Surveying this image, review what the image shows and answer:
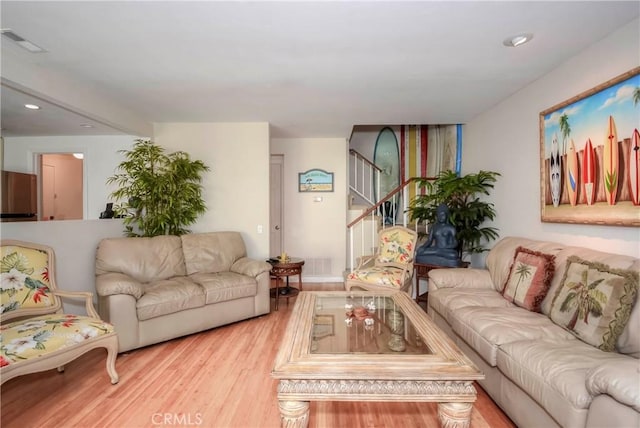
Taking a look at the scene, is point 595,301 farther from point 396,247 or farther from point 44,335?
point 44,335

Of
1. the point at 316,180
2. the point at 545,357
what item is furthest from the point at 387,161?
the point at 545,357

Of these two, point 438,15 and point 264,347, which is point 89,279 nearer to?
point 264,347

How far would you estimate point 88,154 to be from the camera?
460 centimetres

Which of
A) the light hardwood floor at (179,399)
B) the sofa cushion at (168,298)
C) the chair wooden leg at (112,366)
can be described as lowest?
the light hardwood floor at (179,399)

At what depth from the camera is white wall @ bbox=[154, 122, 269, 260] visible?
4.23 meters

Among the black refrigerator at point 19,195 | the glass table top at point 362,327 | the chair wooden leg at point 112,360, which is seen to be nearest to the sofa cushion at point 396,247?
the glass table top at point 362,327

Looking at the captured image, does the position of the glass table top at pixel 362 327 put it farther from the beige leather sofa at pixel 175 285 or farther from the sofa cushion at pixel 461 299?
the beige leather sofa at pixel 175 285

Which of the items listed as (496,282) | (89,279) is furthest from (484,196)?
(89,279)

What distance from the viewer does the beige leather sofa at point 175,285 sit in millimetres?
2719

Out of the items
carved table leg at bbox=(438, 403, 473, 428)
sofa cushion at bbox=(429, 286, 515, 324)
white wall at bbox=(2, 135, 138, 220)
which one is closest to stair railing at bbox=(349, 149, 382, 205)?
sofa cushion at bbox=(429, 286, 515, 324)

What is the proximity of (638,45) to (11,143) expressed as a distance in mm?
7326

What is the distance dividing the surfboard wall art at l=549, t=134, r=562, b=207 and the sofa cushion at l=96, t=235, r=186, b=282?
12.9 feet

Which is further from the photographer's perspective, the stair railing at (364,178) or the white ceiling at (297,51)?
the stair railing at (364,178)

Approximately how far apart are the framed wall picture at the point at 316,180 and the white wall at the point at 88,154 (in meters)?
2.77
